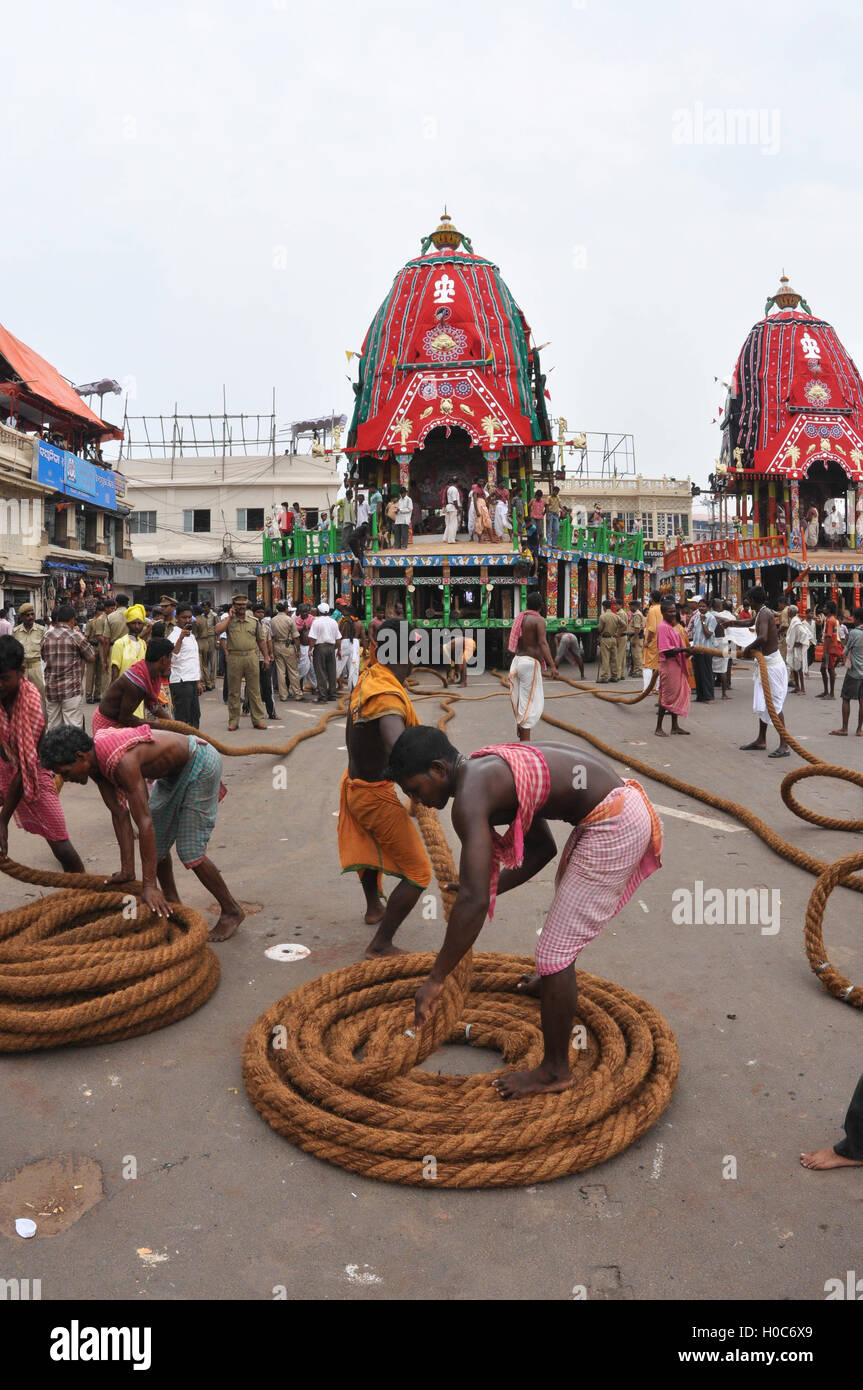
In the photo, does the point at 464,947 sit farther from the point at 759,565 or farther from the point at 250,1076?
the point at 759,565

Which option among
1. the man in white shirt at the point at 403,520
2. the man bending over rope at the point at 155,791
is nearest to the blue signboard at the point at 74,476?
the man in white shirt at the point at 403,520

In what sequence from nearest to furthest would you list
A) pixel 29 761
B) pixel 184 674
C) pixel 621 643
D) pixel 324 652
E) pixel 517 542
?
1. pixel 29 761
2. pixel 184 674
3. pixel 324 652
4. pixel 621 643
5. pixel 517 542

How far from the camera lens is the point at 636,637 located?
853 inches

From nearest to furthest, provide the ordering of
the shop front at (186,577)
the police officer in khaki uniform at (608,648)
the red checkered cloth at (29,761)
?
1. the red checkered cloth at (29,761)
2. the police officer in khaki uniform at (608,648)
3. the shop front at (186,577)

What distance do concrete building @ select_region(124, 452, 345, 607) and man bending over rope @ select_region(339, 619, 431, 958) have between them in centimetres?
4029

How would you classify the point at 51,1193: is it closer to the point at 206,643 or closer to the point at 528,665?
the point at 528,665

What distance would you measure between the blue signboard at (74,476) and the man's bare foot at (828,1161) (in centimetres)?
2893

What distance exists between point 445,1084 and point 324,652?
12454 millimetres

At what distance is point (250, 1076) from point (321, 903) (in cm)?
215

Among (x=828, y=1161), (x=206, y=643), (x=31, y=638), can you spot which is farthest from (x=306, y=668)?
(x=828, y=1161)

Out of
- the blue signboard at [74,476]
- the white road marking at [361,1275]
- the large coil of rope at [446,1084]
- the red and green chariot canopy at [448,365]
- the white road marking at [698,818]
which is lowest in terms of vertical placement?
the white road marking at [361,1275]

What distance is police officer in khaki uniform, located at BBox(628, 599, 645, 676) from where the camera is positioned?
21.0 metres

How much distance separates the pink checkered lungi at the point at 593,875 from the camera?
3.23m

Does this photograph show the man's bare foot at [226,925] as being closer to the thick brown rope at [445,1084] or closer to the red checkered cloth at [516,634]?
the thick brown rope at [445,1084]
